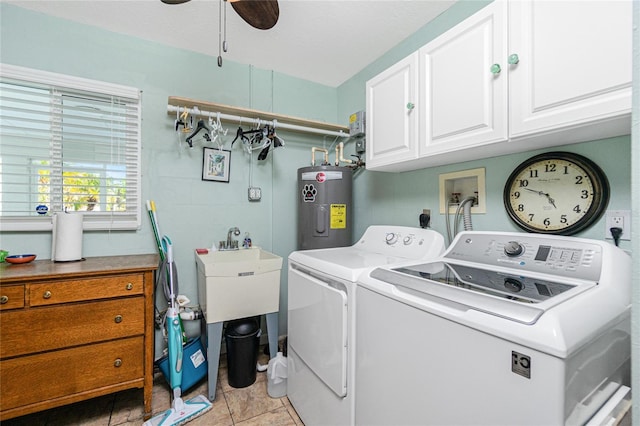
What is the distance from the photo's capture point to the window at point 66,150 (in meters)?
1.73

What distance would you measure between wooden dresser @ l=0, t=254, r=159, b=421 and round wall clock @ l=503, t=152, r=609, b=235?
2024mm

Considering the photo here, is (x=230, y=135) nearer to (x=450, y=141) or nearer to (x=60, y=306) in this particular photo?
(x=60, y=306)

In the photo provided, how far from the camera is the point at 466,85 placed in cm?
127

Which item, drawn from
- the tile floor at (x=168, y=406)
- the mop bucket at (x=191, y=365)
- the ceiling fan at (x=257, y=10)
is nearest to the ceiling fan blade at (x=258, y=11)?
the ceiling fan at (x=257, y=10)

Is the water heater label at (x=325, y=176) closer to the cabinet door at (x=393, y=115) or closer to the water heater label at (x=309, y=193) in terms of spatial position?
the water heater label at (x=309, y=193)

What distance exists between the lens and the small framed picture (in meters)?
2.25

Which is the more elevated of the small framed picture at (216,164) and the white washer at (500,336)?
the small framed picture at (216,164)

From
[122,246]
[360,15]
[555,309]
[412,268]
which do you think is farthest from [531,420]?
[122,246]

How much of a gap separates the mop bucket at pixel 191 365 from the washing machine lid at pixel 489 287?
144 cm

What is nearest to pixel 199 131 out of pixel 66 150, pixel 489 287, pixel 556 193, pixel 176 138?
pixel 176 138

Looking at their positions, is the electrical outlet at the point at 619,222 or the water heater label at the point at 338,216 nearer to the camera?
the electrical outlet at the point at 619,222

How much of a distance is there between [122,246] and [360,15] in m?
2.30

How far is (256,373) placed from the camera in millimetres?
2047

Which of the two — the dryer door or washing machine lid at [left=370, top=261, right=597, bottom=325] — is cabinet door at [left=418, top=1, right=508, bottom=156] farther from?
the dryer door
